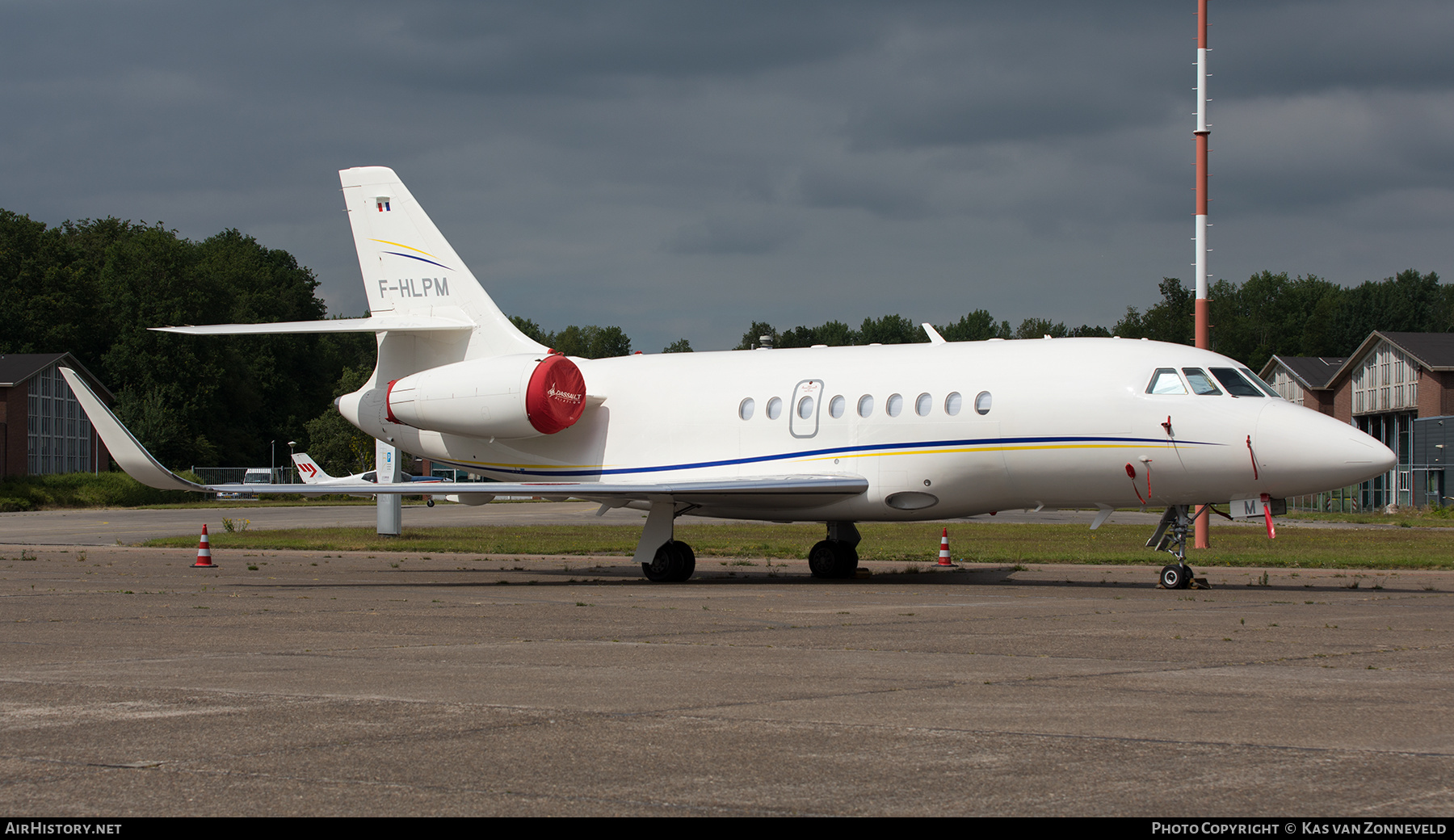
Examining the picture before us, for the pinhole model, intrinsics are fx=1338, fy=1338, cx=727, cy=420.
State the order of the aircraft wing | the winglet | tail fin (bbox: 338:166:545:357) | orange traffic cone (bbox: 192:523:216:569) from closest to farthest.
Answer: the winglet, the aircraft wing, orange traffic cone (bbox: 192:523:216:569), tail fin (bbox: 338:166:545:357)

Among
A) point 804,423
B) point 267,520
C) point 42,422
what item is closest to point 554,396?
point 804,423

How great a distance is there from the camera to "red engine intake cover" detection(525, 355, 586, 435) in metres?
21.0

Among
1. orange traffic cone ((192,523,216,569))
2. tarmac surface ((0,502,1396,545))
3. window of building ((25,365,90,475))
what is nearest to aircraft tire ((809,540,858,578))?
orange traffic cone ((192,523,216,569))

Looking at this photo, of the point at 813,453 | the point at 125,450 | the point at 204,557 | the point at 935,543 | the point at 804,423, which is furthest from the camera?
the point at 935,543

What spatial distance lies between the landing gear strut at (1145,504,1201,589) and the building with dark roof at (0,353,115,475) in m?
68.3

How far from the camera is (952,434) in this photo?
60.5 feet

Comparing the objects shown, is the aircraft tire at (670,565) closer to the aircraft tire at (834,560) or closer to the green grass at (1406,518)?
the aircraft tire at (834,560)

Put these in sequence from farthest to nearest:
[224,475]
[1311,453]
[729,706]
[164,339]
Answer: [164,339]
[224,475]
[1311,453]
[729,706]

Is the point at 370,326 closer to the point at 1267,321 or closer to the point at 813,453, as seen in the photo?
the point at 813,453

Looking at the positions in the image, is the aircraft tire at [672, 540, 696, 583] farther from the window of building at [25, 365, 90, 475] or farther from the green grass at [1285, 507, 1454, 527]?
the window of building at [25, 365, 90, 475]

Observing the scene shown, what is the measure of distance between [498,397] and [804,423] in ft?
16.5

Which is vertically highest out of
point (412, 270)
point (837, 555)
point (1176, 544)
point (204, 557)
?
point (412, 270)

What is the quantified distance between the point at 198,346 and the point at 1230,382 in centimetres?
8971

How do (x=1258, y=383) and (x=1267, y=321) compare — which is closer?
(x=1258, y=383)
